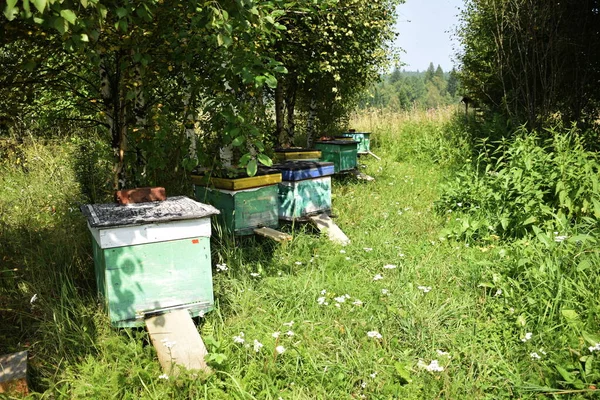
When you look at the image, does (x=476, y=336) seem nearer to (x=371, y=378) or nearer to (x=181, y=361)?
(x=371, y=378)

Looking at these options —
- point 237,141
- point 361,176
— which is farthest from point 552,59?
point 237,141

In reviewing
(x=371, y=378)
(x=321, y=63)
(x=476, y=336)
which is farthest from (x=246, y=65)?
(x=321, y=63)

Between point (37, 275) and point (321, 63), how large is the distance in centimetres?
511

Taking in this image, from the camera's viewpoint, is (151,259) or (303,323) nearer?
(151,259)

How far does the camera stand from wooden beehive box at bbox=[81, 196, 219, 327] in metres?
2.72

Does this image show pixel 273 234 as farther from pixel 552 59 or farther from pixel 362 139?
pixel 362 139

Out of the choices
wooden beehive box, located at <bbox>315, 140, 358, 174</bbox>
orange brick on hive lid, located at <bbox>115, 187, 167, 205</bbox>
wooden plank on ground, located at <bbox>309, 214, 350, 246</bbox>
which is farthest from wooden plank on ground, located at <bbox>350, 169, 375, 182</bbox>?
orange brick on hive lid, located at <bbox>115, 187, 167, 205</bbox>

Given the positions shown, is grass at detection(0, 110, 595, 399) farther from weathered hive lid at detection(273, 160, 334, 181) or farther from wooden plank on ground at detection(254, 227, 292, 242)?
weathered hive lid at detection(273, 160, 334, 181)

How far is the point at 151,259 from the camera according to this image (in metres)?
2.82

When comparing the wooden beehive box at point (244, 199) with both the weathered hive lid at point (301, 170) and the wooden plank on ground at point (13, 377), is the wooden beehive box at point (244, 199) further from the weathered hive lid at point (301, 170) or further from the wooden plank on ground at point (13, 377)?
the wooden plank on ground at point (13, 377)

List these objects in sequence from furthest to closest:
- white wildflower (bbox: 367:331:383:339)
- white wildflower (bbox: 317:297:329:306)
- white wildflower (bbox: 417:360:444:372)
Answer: white wildflower (bbox: 317:297:329:306) < white wildflower (bbox: 367:331:383:339) < white wildflower (bbox: 417:360:444:372)

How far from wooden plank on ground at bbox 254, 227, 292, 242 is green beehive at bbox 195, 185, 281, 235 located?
3.6 inches

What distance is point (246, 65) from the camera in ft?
9.92

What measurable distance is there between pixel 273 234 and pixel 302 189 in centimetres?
93
